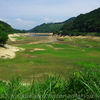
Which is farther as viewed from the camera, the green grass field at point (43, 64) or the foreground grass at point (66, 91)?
the green grass field at point (43, 64)

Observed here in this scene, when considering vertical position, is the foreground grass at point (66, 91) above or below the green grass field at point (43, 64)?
above

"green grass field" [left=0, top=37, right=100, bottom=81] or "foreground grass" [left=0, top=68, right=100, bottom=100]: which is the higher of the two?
"foreground grass" [left=0, top=68, right=100, bottom=100]

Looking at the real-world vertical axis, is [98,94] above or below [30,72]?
above

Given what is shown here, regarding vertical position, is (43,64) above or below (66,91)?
below

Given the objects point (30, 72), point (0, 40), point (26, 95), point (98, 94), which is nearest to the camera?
point (98, 94)

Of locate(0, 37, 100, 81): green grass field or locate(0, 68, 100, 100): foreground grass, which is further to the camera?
locate(0, 37, 100, 81): green grass field

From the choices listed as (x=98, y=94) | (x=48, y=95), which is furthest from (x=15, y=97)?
(x=98, y=94)

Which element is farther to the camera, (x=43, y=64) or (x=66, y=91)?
(x=43, y=64)

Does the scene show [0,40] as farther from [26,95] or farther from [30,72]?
[26,95]

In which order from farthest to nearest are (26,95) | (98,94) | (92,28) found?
(92,28) < (26,95) < (98,94)

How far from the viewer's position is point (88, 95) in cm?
388

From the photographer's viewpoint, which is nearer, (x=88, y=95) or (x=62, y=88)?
(x=88, y=95)

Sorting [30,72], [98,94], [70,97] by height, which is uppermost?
[98,94]

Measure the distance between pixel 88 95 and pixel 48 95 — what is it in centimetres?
146
